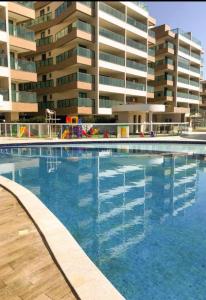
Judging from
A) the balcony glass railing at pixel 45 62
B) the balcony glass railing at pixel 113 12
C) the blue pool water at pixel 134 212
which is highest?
the balcony glass railing at pixel 113 12

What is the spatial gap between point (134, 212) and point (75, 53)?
94.1ft

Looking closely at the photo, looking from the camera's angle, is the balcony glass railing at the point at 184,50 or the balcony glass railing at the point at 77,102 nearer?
the balcony glass railing at the point at 77,102

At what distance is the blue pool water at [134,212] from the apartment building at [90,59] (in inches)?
726

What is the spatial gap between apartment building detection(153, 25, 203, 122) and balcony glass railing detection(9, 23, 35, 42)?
95.5 ft

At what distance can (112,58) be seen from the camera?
124 feet

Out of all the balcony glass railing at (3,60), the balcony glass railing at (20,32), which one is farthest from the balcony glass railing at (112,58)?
the balcony glass railing at (3,60)

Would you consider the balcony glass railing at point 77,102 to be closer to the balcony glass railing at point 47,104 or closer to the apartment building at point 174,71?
the balcony glass railing at point 47,104

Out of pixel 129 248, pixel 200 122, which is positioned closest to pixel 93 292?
pixel 129 248

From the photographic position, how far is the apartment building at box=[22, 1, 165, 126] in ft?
113

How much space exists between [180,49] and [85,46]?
27159mm

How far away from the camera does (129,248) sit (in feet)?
20.1

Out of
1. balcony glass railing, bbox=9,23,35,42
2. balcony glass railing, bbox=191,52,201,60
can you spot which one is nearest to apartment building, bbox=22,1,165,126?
→ balcony glass railing, bbox=9,23,35,42

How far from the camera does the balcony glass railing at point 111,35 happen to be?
36.1m

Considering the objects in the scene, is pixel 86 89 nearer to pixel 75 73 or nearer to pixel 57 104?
pixel 75 73
